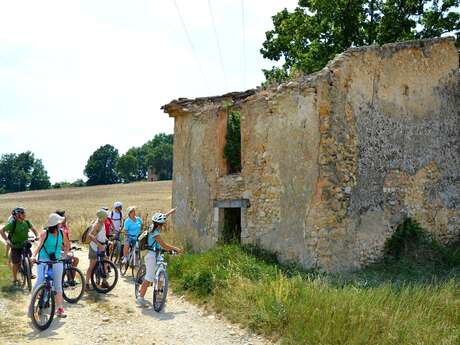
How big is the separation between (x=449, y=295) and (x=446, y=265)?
2.83 metres

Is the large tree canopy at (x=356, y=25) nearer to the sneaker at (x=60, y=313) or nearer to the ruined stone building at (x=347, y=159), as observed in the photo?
the ruined stone building at (x=347, y=159)

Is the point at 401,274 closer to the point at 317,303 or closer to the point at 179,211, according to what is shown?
the point at 317,303

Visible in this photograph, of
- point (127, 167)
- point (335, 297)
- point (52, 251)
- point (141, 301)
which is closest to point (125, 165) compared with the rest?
point (127, 167)

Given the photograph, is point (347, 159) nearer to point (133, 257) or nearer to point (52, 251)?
point (133, 257)

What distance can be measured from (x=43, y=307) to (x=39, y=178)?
7759 centimetres

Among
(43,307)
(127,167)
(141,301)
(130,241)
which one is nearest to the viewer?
(43,307)

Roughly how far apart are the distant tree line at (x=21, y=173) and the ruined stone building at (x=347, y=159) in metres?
72.1

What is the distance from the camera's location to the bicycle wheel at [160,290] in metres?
8.01

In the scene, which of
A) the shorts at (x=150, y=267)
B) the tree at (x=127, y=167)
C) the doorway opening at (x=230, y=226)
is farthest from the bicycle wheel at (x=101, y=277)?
the tree at (x=127, y=167)

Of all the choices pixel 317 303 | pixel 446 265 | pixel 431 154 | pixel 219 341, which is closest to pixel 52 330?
pixel 219 341

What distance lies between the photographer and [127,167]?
238 ft

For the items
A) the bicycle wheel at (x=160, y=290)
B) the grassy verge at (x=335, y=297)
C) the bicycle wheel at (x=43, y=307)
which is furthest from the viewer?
the bicycle wheel at (x=160, y=290)

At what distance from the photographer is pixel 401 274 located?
9.98 m

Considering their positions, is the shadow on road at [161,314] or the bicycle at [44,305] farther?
the shadow on road at [161,314]
